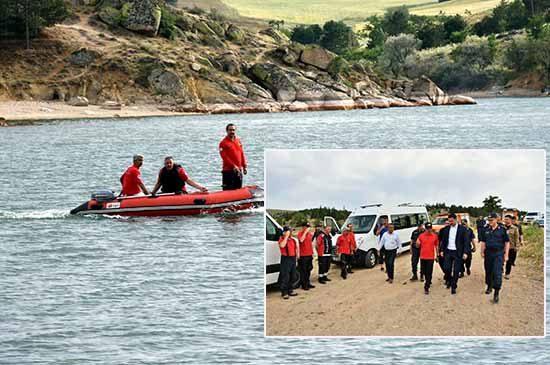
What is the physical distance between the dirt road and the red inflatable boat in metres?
16.9

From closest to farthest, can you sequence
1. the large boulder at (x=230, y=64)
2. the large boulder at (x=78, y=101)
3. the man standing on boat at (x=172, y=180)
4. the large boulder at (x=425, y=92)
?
the man standing on boat at (x=172, y=180), the large boulder at (x=78, y=101), the large boulder at (x=230, y=64), the large boulder at (x=425, y=92)

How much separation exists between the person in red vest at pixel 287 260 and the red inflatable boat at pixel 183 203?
1715 cm

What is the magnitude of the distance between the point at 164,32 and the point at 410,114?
2817 cm

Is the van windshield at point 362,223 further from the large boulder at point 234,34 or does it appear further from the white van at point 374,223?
the large boulder at point 234,34

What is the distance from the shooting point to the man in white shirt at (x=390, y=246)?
29.3ft

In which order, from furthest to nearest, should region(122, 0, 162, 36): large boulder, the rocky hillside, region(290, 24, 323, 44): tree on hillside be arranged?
region(290, 24, 323, 44): tree on hillside < region(122, 0, 162, 36): large boulder < the rocky hillside

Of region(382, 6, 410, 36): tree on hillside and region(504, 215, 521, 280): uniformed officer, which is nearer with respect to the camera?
region(504, 215, 521, 280): uniformed officer

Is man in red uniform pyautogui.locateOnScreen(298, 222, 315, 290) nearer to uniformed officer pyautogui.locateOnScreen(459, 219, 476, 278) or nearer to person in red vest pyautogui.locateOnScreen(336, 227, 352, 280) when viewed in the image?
person in red vest pyautogui.locateOnScreen(336, 227, 352, 280)

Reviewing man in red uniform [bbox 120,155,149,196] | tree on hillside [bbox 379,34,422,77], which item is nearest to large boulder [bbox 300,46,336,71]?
tree on hillside [bbox 379,34,422,77]

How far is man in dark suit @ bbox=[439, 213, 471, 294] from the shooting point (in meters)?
8.83

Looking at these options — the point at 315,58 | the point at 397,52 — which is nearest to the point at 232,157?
the point at 315,58

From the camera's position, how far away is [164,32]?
341ft

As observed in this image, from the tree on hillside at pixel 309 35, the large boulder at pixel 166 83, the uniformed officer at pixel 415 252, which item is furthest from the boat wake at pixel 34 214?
the tree on hillside at pixel 309 35

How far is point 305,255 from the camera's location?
27.9 ft
